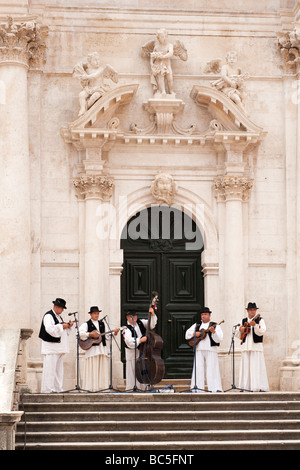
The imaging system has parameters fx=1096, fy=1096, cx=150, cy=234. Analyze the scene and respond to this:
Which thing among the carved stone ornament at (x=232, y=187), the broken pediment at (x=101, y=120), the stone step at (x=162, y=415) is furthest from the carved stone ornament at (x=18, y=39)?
the stone step at (x=162, y=415)

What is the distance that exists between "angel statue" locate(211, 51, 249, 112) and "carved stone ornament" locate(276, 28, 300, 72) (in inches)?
34.9

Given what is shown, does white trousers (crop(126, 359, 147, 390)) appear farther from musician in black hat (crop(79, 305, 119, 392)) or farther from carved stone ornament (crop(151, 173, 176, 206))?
carved stone ornament (crop(151, 173, 176, 206))

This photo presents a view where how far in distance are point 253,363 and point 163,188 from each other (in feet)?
13.2

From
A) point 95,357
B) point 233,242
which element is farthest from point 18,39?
point 95,357

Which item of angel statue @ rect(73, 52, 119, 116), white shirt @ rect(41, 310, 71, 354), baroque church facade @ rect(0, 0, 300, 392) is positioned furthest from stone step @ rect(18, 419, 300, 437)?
angel statue @ rect(73, 52, 119, 116)

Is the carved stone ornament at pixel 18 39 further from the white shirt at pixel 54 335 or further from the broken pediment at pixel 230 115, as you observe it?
the white shirt at pixel 54 335

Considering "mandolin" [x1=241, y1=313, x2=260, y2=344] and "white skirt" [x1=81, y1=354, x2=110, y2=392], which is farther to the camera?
"white skirt" [x1=81, y1=354, x2=110, y2=392]

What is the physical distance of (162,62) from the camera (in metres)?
21.4

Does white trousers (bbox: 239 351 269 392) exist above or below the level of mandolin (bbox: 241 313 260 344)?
below

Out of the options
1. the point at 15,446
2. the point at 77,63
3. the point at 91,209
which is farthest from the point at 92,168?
→ the point at 15,446

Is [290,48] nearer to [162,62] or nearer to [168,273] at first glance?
[162,62]

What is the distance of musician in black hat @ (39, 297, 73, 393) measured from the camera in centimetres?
1853

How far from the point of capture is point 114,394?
16.9 metres

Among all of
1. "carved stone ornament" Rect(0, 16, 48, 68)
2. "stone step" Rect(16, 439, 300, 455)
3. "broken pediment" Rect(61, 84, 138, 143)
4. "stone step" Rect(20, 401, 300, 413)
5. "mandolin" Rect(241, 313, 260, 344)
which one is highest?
"carved stone ornament" Rect(0, 16, 48, 68)
